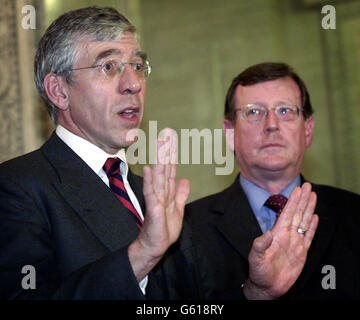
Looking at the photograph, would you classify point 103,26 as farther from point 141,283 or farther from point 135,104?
point 141,283

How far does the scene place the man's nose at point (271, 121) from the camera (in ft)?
10.1

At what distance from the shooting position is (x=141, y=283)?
6.05 ft

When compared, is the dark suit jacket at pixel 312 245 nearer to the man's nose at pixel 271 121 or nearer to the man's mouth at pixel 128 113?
the man's nose at pixel 271 121

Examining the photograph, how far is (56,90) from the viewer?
2254 millimetres

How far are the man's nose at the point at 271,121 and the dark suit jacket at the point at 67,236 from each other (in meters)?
1.17

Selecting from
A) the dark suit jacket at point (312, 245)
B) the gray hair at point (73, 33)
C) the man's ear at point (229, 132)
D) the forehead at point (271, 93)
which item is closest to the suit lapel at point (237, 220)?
the dark suit jacket at point (312, 245)

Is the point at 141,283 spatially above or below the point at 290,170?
below

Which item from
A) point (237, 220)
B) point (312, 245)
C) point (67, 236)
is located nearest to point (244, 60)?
point (237, 220)

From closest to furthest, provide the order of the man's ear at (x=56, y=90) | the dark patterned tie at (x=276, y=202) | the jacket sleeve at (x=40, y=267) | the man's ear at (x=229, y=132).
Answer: the jacket sleeve at (x=40, y=267) → the man's ear at (x=56, y=90) → the dark patterned tie at (x=276, y=202) → the man's ear at (x=229, y=132)

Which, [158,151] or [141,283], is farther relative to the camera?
[141,283]

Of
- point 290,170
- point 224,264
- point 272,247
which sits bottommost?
point 224,264
